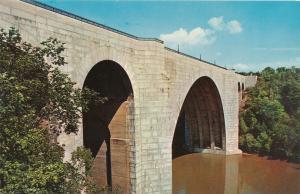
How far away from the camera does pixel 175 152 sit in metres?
38.4

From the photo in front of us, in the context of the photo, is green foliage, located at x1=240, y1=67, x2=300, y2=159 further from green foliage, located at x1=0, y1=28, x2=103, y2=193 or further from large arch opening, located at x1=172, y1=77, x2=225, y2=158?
green foliage, located at x1=0, y1=28, x2=103, y2=193

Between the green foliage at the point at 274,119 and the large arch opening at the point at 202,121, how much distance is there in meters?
3.11

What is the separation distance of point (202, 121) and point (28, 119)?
32337 millimetres

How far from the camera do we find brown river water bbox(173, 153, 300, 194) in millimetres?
25609

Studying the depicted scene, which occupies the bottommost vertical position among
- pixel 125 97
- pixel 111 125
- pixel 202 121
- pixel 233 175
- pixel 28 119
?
pixel 233 175

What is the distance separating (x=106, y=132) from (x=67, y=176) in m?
13.3

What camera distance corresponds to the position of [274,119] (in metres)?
34.8

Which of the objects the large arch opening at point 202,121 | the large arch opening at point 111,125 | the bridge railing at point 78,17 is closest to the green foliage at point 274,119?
the large arch opening at point 202,121

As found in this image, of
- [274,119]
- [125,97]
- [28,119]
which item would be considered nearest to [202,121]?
[274,119]

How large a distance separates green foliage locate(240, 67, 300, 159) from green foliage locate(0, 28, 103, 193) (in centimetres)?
2833

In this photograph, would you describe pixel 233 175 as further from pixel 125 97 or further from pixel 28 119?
pixel 28 119

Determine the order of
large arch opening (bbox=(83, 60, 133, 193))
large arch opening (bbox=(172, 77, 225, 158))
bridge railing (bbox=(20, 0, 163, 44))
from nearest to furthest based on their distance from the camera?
bridge railing (bbox=(20, 0, 163, 44)), large arch opening (bbox=(83, 60, 133, 193)), large arch opening (bbox=(172, 77, 225, 158))

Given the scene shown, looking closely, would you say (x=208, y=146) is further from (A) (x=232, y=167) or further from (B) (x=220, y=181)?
(B) (x=220, y=181)

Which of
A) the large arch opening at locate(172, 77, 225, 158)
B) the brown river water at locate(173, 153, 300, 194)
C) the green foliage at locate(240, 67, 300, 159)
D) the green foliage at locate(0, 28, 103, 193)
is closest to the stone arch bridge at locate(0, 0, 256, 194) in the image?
the brown river water at locate(173, 153, 300, 194)
